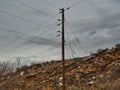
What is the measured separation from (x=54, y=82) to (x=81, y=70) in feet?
17.7

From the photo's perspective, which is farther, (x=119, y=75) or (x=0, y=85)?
(x=0, y=85)

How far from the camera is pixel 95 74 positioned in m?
52.2

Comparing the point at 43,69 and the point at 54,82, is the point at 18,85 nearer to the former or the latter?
the point at 43,69

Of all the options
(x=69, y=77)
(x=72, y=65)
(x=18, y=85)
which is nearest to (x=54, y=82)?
(x=69, y=77)

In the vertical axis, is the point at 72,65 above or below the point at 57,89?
above

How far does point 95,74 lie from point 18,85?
2200 centimetres

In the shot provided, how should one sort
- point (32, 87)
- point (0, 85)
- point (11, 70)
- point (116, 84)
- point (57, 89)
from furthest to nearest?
point (11, 70) < point (0, 85) < point (32, 87) < point (57, 89) < point (116, 84)

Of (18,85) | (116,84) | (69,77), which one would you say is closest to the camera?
(116,84)

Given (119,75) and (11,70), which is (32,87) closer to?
(119,75)

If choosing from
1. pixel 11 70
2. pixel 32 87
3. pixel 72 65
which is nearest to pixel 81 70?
pixel 72 65

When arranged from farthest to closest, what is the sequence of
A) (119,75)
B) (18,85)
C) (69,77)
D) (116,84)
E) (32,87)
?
(18,85) < (32,87) < (69,77) < (119,75) < (116,84)

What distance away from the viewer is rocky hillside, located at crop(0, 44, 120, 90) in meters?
46.7

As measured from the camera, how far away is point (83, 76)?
2103 inches

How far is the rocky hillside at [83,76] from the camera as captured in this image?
4669cm
